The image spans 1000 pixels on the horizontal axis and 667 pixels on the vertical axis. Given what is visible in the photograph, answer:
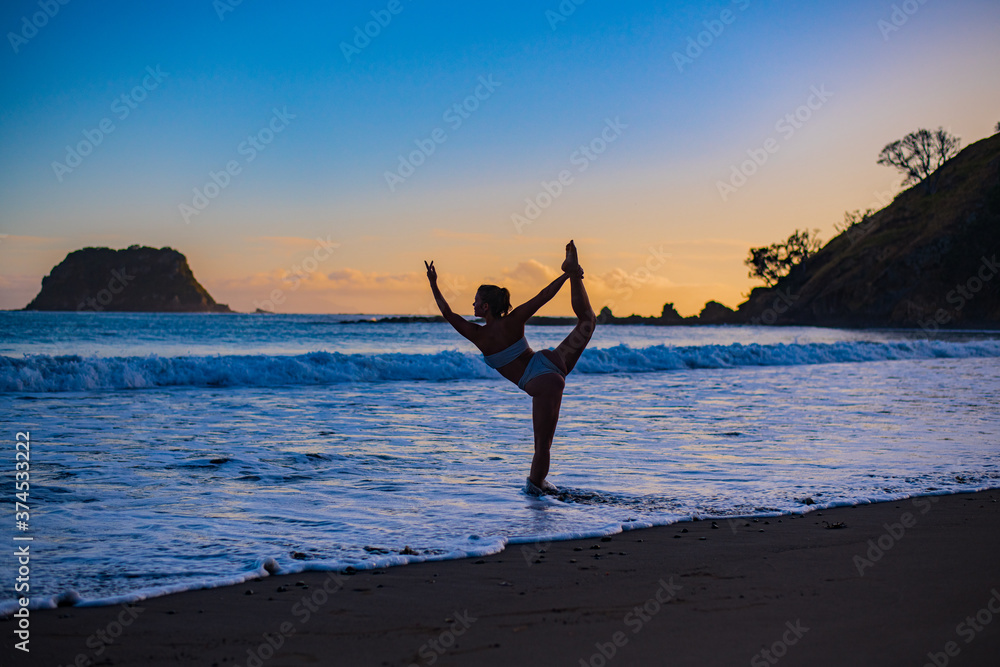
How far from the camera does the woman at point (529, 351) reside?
6234mm

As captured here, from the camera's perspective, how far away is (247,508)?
5.62 metres

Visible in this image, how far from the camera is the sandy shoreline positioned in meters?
2.96

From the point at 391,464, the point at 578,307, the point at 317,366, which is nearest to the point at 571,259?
the point at 578,307

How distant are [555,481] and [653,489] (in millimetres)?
905

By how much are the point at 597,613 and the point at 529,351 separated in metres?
3.37

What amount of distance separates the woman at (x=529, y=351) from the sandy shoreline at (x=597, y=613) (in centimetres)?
171

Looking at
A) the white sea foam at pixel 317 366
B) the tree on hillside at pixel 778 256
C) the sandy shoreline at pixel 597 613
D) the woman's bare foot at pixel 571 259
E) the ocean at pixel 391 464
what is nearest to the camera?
the sandy shoreline at pixel 597 613

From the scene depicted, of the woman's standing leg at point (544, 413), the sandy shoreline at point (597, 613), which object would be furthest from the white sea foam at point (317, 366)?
the sandy shoreline at point (597, 613)

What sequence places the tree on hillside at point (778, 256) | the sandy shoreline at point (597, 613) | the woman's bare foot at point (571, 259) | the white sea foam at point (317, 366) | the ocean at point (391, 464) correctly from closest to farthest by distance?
the sandy shoreline at point (597, 613), the ocean at point (391, 464), the woman's bare foot at point (571, 259), the white sea foam at point (317, 366), the tree on hillside at point (778, 256)

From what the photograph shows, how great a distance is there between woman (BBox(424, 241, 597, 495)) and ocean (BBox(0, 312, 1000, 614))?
51 centimetres

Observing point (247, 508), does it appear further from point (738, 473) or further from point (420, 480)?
point (738, 473)

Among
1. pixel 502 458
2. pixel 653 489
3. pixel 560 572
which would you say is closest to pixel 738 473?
pixel 653 489

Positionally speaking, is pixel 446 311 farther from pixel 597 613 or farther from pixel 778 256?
pixel 778 256

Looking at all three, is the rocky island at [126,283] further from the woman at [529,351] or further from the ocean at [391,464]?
the woman at [529,351]
